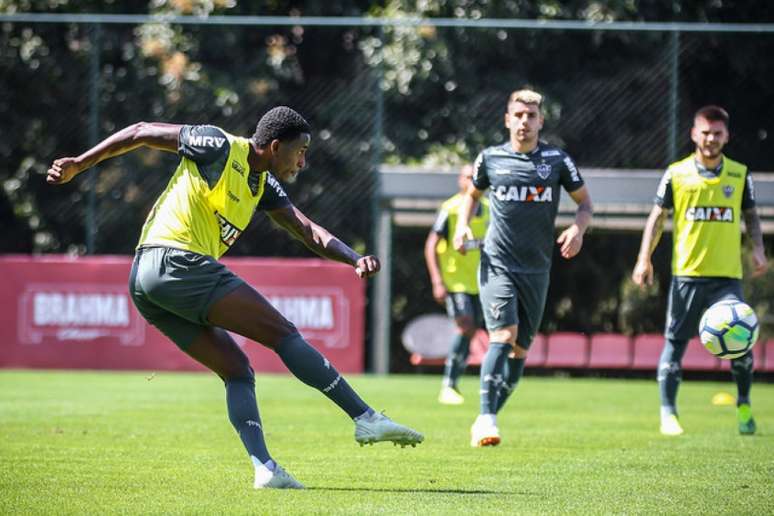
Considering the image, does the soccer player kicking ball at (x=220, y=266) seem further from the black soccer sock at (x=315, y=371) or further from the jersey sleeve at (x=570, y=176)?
the jersey sleeve at (x=570, y=176)

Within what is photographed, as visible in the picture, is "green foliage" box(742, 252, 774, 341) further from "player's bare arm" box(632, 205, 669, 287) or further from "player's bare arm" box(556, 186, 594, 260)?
"player's bare arm" box(556, 186, 594, 260)

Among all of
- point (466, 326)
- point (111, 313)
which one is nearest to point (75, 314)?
point (111, 313)

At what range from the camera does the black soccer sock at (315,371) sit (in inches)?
255

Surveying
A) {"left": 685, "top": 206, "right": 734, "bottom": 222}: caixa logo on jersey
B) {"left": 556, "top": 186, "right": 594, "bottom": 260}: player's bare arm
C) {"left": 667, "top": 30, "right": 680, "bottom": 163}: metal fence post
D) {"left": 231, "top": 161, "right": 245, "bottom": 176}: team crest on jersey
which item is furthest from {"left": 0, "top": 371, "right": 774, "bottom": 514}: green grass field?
{"left": 667, "top": 30, "right": 680, "bottom": 163}: metal fence post

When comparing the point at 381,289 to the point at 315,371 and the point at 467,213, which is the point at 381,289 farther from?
the point at 315,371

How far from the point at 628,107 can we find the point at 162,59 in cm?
710

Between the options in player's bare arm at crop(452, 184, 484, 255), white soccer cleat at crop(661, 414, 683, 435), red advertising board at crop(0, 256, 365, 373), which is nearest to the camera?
player's bare arm at crop(452, 184, 484, 255)

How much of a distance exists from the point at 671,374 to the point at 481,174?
240cm

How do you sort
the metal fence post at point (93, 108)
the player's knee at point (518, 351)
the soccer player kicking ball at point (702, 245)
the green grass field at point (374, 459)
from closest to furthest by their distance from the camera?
the green grass field at point (374, 459), the player's knee at point (518, 351), the soccer player kicking ball at point (702, 245), the metal fence post at point (93, 108)

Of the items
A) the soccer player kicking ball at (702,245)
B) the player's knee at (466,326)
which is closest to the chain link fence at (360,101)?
the player's knee at (466,326)

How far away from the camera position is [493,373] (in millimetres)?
8859

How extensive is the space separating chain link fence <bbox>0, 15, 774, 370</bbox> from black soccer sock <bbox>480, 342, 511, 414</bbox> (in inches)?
376

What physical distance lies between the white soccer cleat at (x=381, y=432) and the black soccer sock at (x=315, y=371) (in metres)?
0.09

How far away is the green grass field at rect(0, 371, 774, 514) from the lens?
20.2 feet
